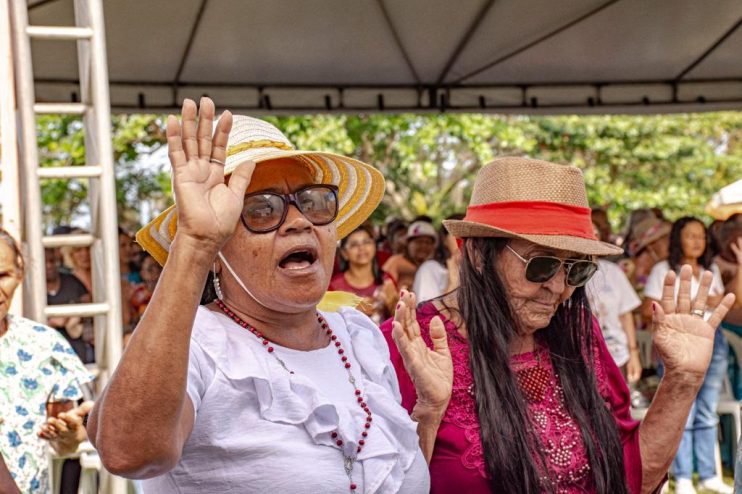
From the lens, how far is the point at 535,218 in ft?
9.77

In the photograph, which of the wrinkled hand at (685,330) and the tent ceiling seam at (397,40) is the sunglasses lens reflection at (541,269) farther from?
the tent ceiling seam at (397,40)

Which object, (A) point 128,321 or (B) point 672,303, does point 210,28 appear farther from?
(B) point 672,303

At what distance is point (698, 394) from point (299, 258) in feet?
16.9

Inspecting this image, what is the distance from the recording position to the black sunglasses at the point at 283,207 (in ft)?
6.94

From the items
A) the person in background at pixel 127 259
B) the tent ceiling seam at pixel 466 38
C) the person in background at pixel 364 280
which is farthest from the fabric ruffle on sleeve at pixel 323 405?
the person in background at pixel 127 259

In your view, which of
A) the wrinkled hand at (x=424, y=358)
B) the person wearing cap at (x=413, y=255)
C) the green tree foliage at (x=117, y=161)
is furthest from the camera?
the green tree foliage at (x=117, y=161)

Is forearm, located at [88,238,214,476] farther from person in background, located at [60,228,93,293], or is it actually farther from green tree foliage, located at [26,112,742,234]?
green tree foliage, located at [26,112,742,234]

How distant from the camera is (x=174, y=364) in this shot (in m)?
1.56

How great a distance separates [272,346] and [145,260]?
6.00 meters

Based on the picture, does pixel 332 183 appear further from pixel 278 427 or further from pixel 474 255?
pixel 278 427

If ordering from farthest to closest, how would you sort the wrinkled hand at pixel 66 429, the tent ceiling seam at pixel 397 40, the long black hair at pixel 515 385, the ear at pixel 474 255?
the tent ceiling seam at pixel 397 40
the wrinkled hand at pixel 66 429
the ear at pixel 474 255
the long black hair at pixel 515 385

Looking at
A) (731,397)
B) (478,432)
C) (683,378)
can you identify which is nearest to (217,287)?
(478,432)

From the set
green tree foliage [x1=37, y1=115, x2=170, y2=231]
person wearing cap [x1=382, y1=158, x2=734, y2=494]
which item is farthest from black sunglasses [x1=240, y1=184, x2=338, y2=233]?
green tree foliage [x1=37, y1=115, x2=170, y2=231]

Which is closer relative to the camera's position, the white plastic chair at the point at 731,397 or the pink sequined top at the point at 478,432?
the pink sequined top at the point at 478,432
